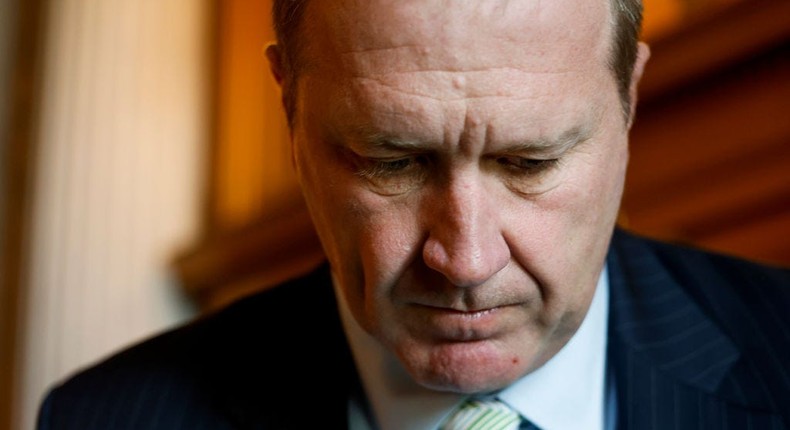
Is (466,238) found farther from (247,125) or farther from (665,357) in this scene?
(247,125)

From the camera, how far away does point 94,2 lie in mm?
3926

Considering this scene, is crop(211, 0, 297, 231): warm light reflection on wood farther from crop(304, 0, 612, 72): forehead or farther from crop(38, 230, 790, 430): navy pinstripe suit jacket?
crop(304, 0, 612, 72): forehead

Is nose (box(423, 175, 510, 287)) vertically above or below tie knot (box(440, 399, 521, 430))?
above

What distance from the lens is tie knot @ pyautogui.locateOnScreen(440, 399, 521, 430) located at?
166 centimetres

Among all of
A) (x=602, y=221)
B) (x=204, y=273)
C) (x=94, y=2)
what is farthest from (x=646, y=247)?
(x=94, y=2)

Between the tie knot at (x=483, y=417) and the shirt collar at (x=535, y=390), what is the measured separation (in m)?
0.01

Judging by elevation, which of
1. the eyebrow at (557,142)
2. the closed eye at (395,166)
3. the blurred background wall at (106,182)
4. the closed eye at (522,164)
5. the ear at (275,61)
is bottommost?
the blurred background wall at (106,182)

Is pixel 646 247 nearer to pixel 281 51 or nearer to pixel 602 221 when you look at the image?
pixel 602 221

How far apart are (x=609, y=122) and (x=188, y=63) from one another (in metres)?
2.54

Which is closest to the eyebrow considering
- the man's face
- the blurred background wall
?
the man's face

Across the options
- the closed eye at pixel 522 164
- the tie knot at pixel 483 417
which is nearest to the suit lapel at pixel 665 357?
the tie knot at pixel 483 417

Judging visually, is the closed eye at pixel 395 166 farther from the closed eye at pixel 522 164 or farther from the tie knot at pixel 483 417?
the tie knot at pixel 483 417

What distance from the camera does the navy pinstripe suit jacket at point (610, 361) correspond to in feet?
5.70

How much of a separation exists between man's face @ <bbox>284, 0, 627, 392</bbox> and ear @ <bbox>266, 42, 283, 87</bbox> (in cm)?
13
